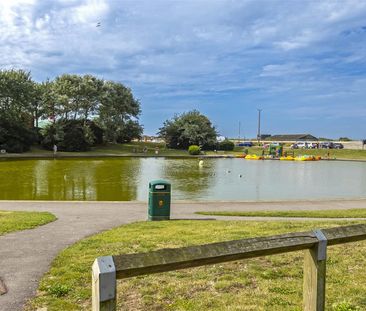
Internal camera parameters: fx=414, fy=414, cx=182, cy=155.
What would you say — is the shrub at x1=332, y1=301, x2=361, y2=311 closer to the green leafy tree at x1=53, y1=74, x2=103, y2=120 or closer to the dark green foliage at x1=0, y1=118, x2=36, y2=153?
the dark green foliage at x1=0, y1=118, x2=36, y2=153

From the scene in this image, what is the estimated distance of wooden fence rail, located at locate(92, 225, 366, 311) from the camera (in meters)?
2.15

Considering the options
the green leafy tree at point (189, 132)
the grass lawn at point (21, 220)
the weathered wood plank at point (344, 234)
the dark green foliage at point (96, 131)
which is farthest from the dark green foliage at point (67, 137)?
the weathered wood plank at point (344, 234)

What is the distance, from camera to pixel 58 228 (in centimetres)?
861

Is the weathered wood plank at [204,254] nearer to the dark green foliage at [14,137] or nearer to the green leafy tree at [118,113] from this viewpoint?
the dark green foliage at [14,137]

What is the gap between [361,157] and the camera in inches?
2325

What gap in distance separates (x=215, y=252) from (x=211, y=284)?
2450 mm

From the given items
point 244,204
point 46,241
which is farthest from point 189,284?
point 244,204

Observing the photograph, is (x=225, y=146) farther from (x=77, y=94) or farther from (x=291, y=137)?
(x=291, y=137)

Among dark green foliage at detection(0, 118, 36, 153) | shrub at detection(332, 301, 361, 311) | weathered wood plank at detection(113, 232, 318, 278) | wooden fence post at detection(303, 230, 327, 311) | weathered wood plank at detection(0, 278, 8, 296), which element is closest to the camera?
weathered wood plank at detection(113, 232, 318, 278)

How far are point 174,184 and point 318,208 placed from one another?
34.3ft

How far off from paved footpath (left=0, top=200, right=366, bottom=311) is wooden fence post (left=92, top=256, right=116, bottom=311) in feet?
8.39

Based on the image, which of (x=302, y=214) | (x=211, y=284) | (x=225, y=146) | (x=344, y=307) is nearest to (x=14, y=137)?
(x=225, y=146)

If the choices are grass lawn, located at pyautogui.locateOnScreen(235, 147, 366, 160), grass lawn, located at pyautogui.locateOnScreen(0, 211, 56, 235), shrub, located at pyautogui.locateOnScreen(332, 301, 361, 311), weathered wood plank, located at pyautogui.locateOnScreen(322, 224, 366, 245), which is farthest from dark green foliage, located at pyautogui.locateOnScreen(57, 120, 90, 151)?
weathered wood plank, located at pyautogui.locateOnScreen(322, 224, 366, 245)

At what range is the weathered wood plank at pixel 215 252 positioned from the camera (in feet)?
7.45
